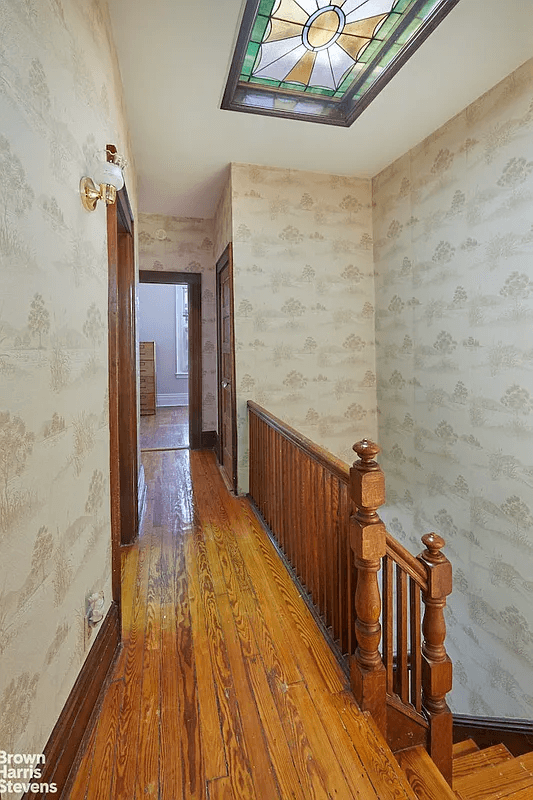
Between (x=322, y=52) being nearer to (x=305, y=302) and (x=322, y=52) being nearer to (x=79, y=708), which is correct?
(x=305, y=302)

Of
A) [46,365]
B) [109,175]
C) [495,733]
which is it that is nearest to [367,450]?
[46,365]

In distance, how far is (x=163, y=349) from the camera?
329 inches

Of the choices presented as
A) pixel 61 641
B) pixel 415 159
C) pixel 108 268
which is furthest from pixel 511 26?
pixel 61 641

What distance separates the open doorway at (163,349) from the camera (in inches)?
311

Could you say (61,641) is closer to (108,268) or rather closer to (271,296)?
(108,268)

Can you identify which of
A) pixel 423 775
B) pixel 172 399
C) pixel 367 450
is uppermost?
pixel 367 450

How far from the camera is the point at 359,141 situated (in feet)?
9.71

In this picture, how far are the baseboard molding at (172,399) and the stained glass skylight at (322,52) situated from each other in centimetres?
652

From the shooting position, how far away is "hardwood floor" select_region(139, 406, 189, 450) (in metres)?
5.21

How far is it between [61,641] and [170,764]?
51 centimetres

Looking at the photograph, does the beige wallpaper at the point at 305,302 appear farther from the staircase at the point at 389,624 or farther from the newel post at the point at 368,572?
the newel post at the point at 368,572

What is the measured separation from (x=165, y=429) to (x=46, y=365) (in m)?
5.37

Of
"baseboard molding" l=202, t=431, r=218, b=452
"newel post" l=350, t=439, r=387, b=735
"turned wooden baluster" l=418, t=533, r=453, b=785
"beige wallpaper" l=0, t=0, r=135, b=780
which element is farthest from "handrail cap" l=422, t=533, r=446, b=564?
"baseboard molding" l=202, t=431, r=218, b=452

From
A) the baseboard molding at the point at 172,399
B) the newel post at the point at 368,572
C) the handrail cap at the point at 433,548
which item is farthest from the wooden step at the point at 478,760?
the baseboard molding at the point at 172,399
